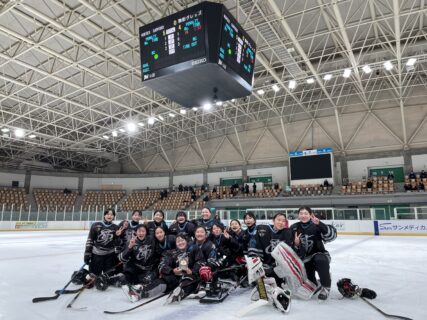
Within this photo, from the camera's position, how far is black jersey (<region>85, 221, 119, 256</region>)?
545cm

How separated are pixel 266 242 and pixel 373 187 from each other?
1880 centimetres

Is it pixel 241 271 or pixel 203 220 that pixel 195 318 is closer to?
pixel 241 271

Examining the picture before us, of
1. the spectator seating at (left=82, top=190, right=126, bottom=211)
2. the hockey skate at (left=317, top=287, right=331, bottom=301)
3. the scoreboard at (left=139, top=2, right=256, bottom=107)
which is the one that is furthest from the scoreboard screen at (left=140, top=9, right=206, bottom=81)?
the spectator seating at (left=82, top=190, right=126, bottom=211)

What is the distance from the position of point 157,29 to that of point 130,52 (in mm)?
8803

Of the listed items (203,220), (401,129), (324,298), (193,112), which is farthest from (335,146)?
(324,298)

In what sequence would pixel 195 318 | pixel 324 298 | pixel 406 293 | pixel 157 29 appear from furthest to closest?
pixel 157 29 < pixel 406 293 < pixel 324 298 < pixel 195 318

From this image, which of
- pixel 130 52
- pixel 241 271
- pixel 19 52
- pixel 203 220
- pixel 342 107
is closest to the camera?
pixel 241 271

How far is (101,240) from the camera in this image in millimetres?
5496

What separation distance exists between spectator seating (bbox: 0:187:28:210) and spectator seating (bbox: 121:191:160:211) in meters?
8.46

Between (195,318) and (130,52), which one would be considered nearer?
(195,318)

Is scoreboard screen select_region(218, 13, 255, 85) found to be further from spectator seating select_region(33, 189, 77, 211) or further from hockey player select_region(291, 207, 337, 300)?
spectator seating select_region(33, 189, 77, 211)

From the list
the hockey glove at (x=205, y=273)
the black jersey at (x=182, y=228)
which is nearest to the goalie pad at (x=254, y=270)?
the hockey glove at (x=205, y=273)

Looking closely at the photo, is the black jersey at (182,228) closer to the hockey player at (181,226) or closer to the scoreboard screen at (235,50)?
the hockey player at (181,226)

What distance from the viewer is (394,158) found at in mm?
22234
